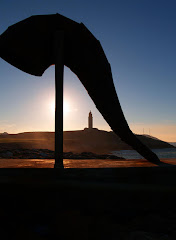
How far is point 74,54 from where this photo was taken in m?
3.99

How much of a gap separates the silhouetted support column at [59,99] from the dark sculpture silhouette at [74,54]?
301mm

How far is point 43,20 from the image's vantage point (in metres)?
3.54

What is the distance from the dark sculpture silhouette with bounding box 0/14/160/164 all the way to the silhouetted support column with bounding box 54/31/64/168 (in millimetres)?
301

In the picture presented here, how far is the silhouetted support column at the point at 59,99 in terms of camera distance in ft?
11.1
